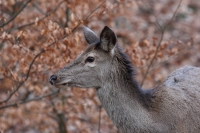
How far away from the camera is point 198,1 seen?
764 inches

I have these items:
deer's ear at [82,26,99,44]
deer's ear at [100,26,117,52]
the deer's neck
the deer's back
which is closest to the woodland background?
→ deer's ear at [82,26,99,44]

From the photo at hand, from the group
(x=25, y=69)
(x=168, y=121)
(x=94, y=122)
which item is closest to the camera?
(x=168, y=121)

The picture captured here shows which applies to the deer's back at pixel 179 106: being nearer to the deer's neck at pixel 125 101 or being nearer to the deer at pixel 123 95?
the deer at pixel 123 95

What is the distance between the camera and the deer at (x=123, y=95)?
5.98m

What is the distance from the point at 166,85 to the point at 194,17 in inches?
474

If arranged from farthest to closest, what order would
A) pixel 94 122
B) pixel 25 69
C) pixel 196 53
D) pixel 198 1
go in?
1. pixel 198 1
2. pixel 196 53
3. pixel 94 122
4. pixel 25 69

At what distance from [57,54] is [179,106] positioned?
7.67 ft

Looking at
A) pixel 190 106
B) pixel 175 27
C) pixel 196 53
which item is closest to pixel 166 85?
pixel 190 106

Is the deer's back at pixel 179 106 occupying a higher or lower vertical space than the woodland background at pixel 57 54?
lower

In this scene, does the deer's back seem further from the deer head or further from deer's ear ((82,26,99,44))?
deer's ear ((82,26,99,44))

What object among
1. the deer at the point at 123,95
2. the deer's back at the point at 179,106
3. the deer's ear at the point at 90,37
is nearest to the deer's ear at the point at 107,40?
the deer at the point at 123,95

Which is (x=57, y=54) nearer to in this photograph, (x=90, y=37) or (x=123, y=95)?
(x=90, y=37)

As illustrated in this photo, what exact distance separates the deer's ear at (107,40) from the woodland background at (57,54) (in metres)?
0.62

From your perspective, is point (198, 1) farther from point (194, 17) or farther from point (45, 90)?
point (45, 90)
